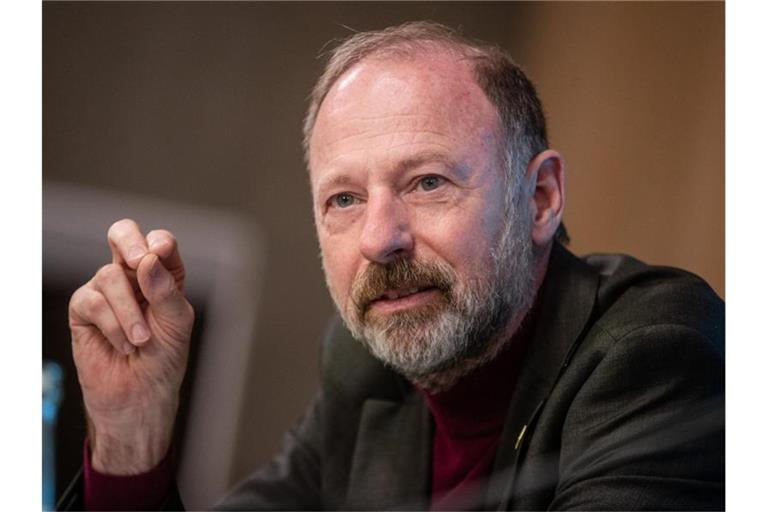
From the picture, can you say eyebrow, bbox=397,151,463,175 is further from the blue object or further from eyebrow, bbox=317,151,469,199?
the blue object

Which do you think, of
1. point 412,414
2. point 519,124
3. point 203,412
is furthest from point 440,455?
point 519,124

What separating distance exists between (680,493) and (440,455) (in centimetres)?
29

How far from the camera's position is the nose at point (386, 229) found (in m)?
1.04

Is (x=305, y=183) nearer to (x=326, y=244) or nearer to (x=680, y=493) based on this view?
(x=326, y=244)

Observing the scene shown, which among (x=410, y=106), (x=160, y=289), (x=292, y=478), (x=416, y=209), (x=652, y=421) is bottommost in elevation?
(x=292, y=478)

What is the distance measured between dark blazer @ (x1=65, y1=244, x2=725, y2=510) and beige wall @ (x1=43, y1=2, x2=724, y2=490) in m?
0.04

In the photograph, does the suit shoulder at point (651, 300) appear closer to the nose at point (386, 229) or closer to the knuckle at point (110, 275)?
the nose at point (386, 229)

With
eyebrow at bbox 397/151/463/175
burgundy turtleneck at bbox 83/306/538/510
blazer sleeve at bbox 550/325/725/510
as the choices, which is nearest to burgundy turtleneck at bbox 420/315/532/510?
burgundy turtleneck at bbox 83/306/538/510

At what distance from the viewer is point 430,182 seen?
1.05 m

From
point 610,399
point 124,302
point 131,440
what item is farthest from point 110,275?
point 610,399

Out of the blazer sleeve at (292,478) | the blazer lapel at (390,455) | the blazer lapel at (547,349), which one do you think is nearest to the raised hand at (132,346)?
the blazer sleeve at (292,478)

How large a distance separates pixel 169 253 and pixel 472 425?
398 mm

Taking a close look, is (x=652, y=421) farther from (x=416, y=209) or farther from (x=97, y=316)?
(x=97, y=316)

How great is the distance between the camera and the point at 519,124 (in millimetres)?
1087
